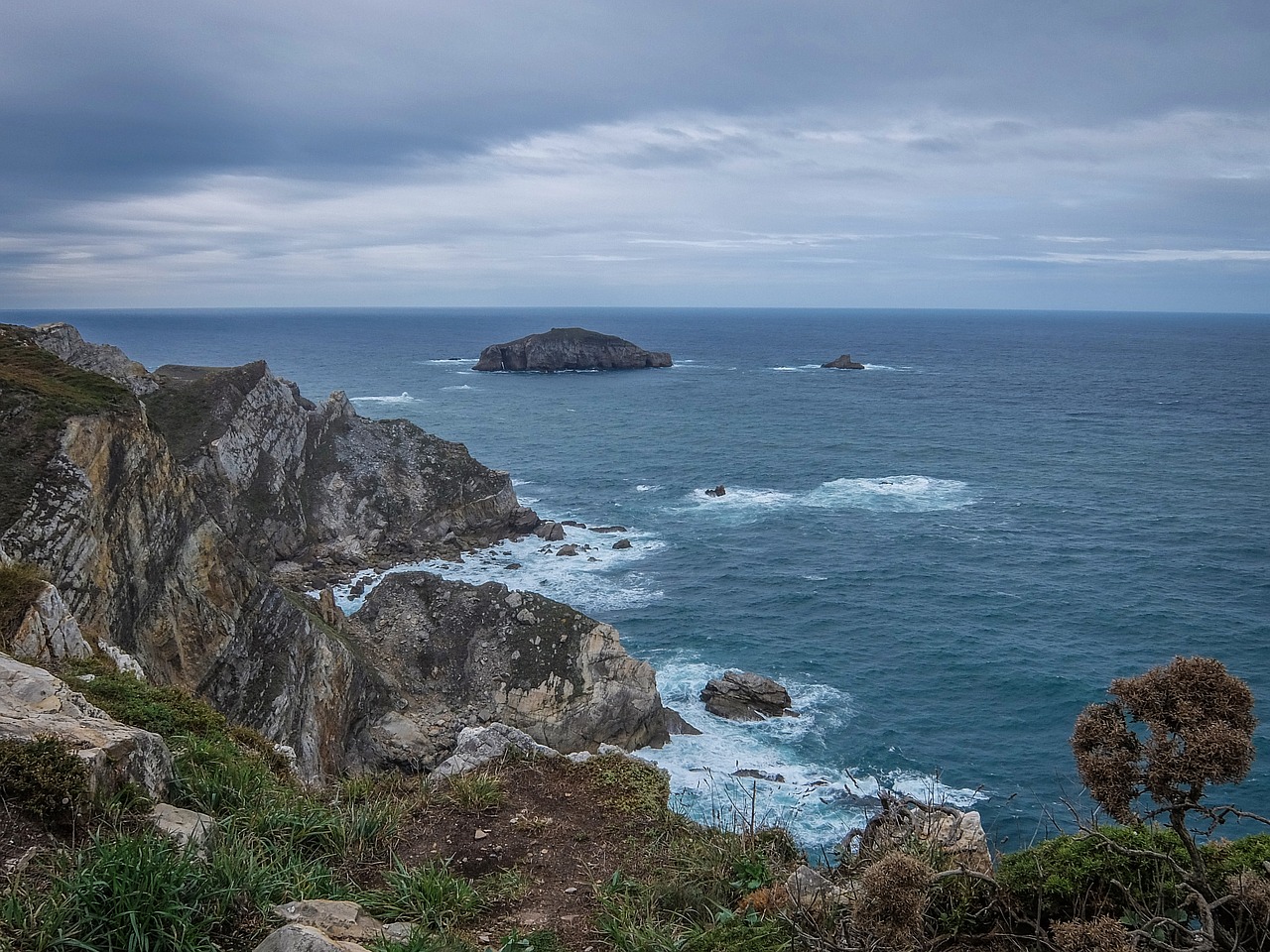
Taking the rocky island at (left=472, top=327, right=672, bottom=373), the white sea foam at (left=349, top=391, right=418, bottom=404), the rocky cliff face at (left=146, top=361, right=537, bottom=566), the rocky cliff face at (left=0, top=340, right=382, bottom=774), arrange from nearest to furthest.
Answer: the rocky cliff face at (left=0, top=340, right=382, bottom=774)
the rocky cliff face at (left=146, top=361, right=537, bottom=566)
the white sea foam at (left=349, top=391, right=418, bottom=404)
the rocky island at (left=472, top=327, right=672, bottom=373)

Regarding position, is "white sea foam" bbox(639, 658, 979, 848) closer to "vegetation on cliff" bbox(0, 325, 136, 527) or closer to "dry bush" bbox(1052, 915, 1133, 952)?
"dry bush" bbox(1052, 915, 1133, 952)

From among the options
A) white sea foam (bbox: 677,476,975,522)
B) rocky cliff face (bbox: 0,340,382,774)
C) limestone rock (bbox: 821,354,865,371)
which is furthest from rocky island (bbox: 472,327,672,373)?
rocky cliff face (bbox: 0,340,382,774)

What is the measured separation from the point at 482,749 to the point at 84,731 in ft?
23.0

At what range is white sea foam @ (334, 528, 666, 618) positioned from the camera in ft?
165

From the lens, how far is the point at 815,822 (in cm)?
2950

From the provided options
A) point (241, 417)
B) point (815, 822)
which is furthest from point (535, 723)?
point (241, 417)

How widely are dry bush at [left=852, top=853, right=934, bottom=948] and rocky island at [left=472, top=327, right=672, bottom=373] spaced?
165 meters

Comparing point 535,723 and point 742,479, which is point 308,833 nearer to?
point 535,723

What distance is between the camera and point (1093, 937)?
630cm

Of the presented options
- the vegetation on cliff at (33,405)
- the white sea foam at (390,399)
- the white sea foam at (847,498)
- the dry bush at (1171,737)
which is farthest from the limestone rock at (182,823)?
the white sea foam at (390,399)

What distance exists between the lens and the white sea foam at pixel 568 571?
50188 mm

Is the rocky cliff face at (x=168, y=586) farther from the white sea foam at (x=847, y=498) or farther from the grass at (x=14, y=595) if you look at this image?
the white sea foam at (x=847, y=498)

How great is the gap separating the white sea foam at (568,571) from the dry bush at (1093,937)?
137 feet

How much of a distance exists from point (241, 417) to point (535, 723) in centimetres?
3372
